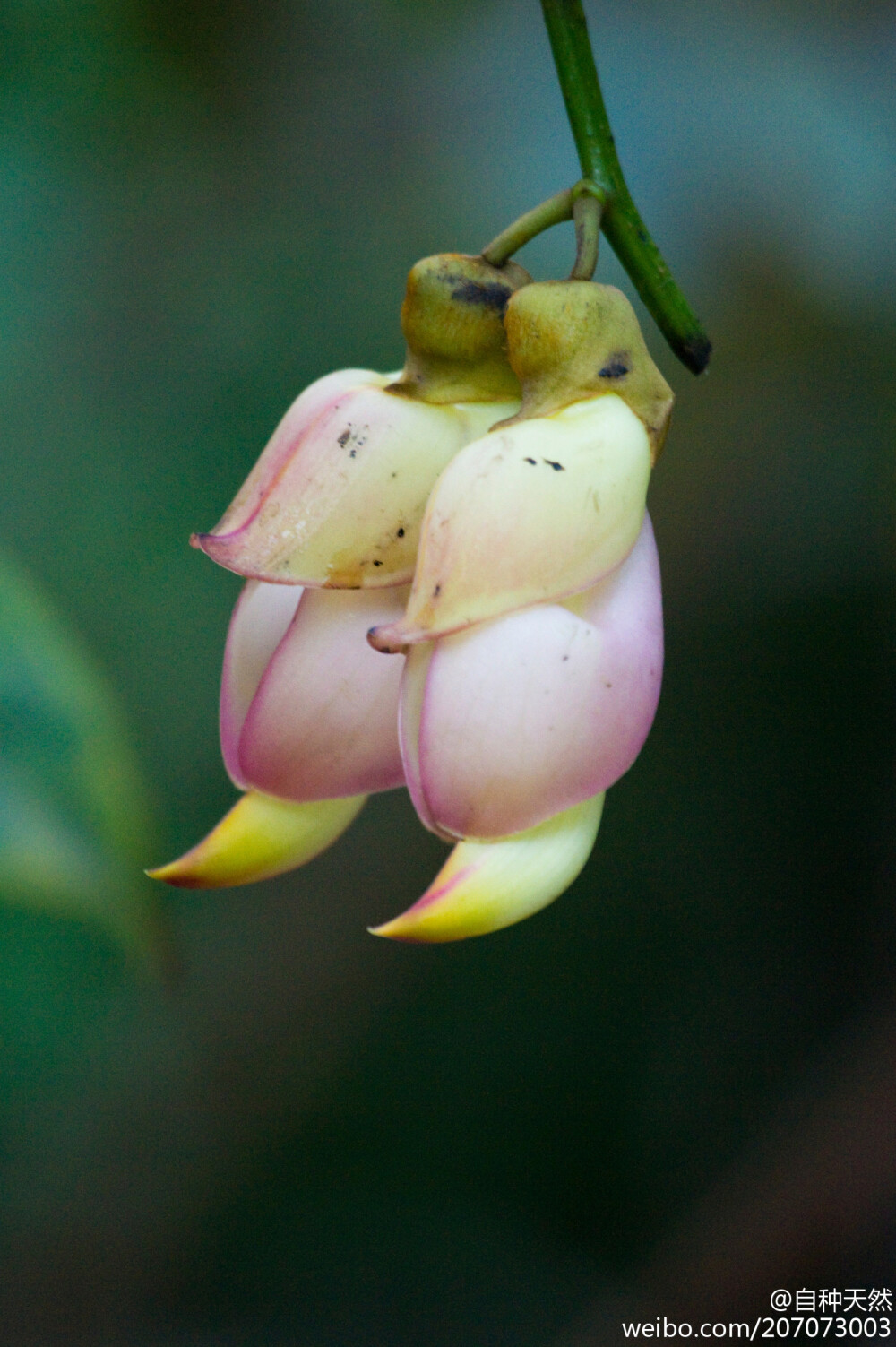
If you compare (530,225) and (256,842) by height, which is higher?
(530,225)

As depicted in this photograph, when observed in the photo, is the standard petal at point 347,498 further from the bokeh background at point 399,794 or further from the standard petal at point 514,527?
the bokeh background at point 399,794

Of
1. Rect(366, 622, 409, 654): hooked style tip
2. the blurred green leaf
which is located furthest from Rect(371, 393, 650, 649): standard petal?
the blurred green leaf

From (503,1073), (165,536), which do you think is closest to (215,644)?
(165,536)

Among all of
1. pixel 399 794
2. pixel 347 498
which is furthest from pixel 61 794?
pixel 347 498

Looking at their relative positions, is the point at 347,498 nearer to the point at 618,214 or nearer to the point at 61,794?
the point at 618,214

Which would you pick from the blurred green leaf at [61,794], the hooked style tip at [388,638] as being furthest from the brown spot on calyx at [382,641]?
the blurred green leaf at [61,794]

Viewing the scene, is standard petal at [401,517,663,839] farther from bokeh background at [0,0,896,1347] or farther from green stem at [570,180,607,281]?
bokeh background at [0,0,896,1347]
